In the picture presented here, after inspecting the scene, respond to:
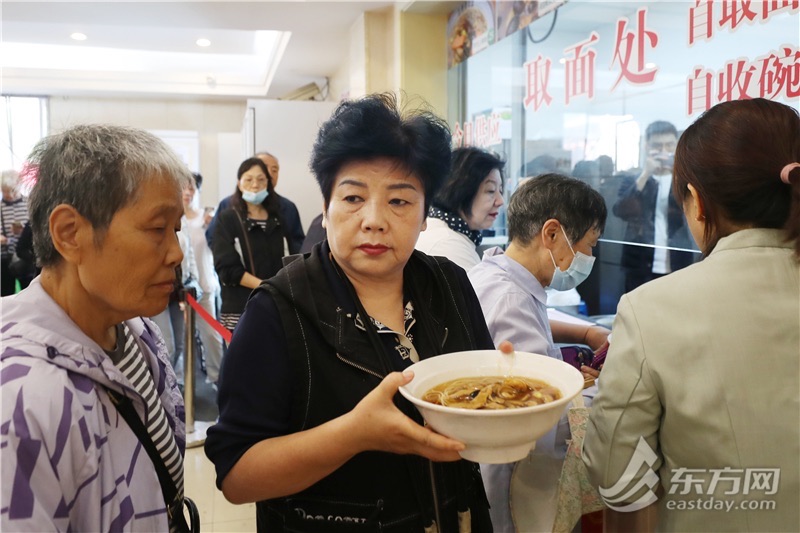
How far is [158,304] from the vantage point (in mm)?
1018

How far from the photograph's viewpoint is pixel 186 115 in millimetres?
9586

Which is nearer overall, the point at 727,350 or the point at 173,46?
the point at 727,350

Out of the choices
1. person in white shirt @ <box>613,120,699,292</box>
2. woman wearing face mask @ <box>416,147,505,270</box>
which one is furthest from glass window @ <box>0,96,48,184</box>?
person in white shirt @ <box>613,120,699,292</box>

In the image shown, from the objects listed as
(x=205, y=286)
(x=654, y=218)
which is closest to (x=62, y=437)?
(x=654, y=218)

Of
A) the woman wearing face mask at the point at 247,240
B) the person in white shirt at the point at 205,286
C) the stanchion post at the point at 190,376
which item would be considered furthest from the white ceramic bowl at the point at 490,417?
the person in white shirt at the point at 205,286

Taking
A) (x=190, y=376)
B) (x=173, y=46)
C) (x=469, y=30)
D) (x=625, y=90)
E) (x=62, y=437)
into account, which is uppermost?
(x=173, y=46)

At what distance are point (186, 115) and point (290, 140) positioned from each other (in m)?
4.25

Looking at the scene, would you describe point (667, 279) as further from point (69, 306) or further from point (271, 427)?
point (69, 306)

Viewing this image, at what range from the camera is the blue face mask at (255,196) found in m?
3.87

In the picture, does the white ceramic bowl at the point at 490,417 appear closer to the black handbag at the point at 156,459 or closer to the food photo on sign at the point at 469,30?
the black handbag at the point at 156,459

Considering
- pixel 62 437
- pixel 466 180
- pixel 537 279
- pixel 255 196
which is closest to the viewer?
pixel 62 437

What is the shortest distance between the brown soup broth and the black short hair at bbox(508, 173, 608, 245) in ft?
2.52

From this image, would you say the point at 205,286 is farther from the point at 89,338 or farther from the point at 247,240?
the point at 89,338

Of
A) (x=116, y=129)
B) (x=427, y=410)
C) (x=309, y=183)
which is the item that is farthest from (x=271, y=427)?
(x=309, y=183)
